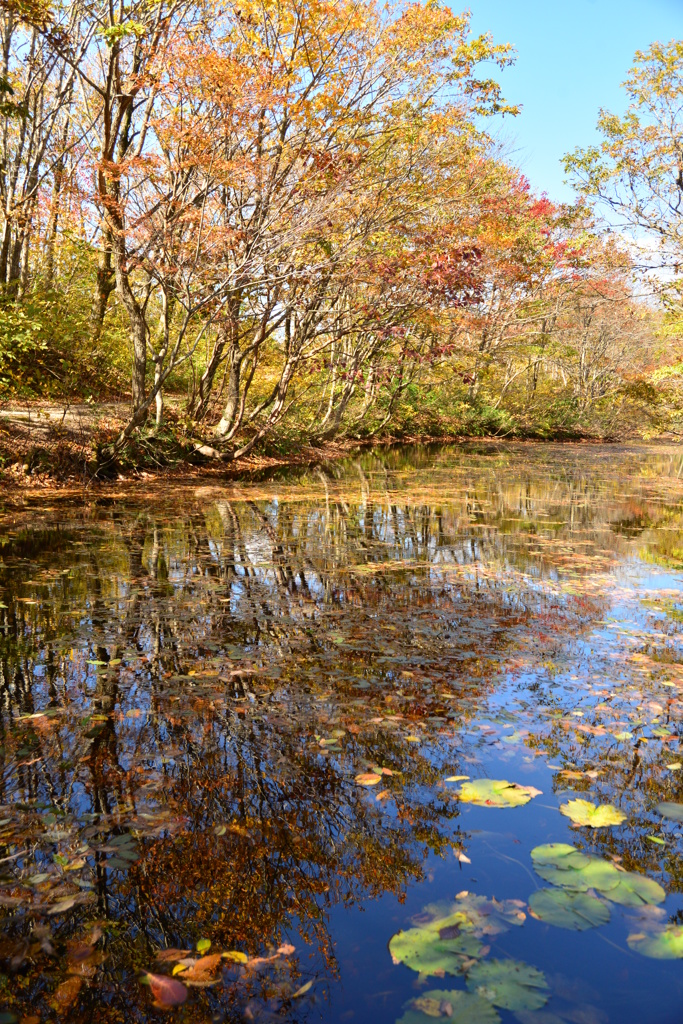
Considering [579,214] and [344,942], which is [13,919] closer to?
[344,942]

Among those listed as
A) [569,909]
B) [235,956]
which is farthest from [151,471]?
[569,909]

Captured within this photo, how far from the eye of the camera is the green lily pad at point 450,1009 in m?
1.87

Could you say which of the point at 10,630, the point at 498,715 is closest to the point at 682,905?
the point at 498,715

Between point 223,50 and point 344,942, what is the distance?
12.5m

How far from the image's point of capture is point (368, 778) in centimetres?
302

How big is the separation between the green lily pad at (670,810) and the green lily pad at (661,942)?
0.69 meters

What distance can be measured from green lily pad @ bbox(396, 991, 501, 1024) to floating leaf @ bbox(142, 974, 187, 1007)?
59 centimetres

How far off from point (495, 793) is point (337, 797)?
2.21 feet

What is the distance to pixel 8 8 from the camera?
7.71 metres

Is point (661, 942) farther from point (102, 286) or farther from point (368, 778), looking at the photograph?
point (102, 286)

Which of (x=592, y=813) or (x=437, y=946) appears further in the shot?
(x=592, y=813)

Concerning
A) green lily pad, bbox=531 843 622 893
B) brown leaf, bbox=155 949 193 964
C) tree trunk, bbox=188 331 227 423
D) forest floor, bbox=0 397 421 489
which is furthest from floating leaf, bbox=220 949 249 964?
tree trunk, bbox=188 331 227 423

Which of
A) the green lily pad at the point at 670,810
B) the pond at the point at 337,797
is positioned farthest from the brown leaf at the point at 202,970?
the green lily pad at the point at 670,810

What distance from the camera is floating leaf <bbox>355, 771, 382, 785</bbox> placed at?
2.99m
